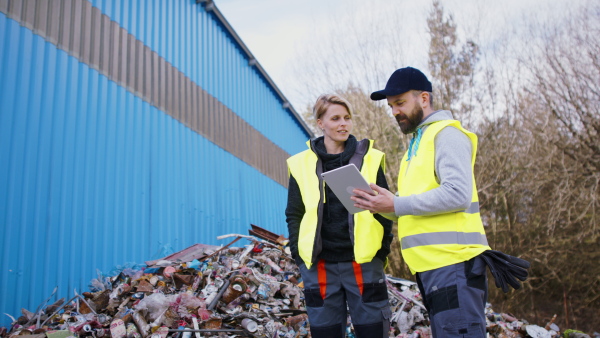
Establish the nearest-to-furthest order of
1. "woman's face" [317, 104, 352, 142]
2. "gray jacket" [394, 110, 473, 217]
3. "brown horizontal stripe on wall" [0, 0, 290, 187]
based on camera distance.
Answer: "gray jacket" [394, 110, 473, 217], "woman's face" [317, 104, 352, 142], "brown horizontal stripe on wall" [0, 0, 290, 187]

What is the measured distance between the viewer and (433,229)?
7.28ft

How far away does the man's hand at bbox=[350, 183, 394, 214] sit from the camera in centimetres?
233

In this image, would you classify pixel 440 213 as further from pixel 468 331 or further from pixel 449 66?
pixel 449 66

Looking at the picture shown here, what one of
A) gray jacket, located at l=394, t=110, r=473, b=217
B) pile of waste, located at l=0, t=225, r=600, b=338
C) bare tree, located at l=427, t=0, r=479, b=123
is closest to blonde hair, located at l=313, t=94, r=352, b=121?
gray jacket, located at l=394, t=110, r=473, b=217

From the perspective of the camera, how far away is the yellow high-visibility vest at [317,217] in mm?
2711

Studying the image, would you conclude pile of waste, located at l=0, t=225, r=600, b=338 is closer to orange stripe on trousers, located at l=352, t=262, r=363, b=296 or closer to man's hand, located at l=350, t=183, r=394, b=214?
orange stripe on trousers, located at l=352, t=262, r=363, b=296

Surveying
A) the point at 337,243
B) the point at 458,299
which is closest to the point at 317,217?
the point at 337,243

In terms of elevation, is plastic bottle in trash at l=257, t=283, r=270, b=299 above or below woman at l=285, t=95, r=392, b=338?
below

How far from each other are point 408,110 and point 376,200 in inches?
21.0

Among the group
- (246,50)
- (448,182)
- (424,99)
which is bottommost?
(448,182)

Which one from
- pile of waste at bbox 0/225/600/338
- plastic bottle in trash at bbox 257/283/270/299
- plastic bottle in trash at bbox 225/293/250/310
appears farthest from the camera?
plastic bottle in trash at bbox 257/283/270/299

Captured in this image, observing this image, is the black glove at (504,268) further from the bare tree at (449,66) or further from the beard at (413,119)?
the bare tree at (449,66)

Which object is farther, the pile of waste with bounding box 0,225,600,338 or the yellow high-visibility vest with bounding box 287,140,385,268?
the pile of waste with bounding box 0,225,600,338

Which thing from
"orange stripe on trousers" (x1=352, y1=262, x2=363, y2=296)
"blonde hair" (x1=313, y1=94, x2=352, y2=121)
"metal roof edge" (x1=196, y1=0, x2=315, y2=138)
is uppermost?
"metal roof edge" (x1=196, y1=0, x2=315, y2=138)
